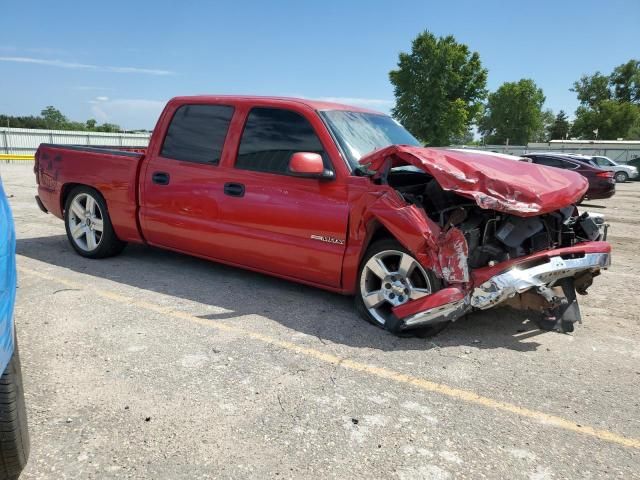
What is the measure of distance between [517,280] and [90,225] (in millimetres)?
4689

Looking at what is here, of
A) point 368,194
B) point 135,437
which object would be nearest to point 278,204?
point 368,194

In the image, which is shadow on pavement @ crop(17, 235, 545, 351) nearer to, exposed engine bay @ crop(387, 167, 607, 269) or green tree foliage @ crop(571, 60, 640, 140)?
exposed engine bay @ crop(387, 167, 607, 269)

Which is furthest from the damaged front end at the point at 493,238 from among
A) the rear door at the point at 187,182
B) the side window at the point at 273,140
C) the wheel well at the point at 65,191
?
the wheel well at the point at 65,191

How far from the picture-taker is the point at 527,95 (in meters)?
87.8

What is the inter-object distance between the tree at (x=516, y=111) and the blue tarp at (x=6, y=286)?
9309 centimetres

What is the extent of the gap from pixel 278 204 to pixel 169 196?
4.50 feet

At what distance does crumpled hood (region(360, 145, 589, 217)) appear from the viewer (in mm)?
3535

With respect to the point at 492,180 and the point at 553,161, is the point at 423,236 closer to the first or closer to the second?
the point at 492,180

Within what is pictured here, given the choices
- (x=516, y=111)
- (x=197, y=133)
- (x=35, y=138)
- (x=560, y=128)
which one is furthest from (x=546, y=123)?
(x=197, y=133)

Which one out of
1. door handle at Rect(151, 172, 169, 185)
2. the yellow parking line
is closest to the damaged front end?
the yellow parking line

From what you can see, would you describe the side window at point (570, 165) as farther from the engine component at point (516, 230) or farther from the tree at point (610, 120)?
the tree at point (610, 120)

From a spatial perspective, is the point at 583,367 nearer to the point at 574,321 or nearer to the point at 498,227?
the point at 574,321

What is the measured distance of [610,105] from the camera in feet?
251

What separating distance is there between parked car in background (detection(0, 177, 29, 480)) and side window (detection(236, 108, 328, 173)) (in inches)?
103
